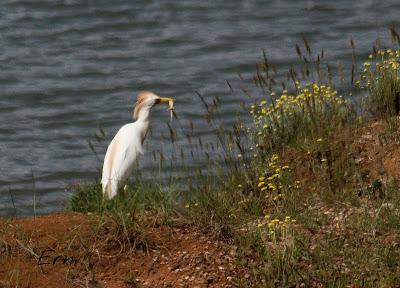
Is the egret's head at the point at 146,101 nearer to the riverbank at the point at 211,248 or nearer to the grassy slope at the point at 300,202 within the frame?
the grassy slope at the point at 300,202

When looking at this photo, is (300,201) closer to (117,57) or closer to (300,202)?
(300,202)

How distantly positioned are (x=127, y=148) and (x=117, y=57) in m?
6.29

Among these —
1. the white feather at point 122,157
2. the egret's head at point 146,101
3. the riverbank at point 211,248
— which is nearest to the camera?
the riverbank at point 211,248

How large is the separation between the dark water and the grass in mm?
2793

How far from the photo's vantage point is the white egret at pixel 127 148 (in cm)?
845

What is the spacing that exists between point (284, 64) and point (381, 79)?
480cm

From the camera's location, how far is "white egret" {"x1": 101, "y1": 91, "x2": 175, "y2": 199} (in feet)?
27.7

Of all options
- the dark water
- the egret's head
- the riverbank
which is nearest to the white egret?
the egret's head

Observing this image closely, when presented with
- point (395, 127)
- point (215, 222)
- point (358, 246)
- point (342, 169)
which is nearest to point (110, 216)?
point (215, 222)

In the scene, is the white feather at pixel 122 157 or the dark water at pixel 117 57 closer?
the white feather at pixel 122 157

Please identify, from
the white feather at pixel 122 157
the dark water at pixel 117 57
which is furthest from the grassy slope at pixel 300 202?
the dark water at pixel 117 57

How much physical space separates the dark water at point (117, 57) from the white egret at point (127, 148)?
8.08ft

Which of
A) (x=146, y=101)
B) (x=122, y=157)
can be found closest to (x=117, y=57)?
(x=146, y=101)

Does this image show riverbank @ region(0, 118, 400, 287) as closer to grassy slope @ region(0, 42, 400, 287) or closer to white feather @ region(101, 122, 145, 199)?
grassy slope @ region(0, 42, 400, 287)
